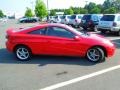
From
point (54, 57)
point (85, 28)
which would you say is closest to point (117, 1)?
point (85, 28)

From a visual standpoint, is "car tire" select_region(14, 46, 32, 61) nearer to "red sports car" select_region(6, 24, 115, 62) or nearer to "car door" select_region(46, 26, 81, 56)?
"red sports car" select_region(6, 24, 115, 62)

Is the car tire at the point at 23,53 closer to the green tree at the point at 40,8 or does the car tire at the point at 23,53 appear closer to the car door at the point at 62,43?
the car door at the point at 62,43

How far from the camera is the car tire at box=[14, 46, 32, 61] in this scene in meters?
10.1

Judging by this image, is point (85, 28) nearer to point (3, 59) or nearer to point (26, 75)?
point (3, 59)

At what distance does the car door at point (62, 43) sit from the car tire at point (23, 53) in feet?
2.54

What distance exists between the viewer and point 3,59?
10461 mm

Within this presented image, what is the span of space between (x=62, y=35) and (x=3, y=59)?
2546 millimetres

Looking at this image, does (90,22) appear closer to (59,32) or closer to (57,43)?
(59,32)

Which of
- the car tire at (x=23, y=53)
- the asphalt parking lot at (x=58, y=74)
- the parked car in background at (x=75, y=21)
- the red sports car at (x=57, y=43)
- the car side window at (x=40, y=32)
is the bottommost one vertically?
the parked car in background at (x=75, y=21)

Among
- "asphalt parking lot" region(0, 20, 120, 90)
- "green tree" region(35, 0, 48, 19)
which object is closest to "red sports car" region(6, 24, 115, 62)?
"asphalt parking lot" region(0, 20, 120, 90)

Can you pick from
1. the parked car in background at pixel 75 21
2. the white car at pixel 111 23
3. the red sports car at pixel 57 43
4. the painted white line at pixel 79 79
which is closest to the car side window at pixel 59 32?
the red sports car at pixel 57 43

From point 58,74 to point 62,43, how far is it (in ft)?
6.60

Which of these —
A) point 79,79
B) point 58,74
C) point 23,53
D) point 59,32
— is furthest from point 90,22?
point 79,79

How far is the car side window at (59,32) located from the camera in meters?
9.84
